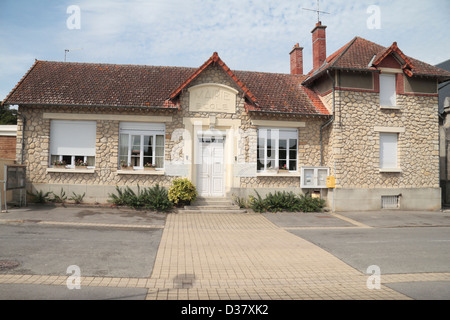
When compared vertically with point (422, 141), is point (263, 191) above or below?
below

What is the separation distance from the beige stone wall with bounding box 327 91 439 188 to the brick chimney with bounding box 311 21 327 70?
344 centimetres

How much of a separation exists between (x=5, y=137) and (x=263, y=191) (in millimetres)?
11873

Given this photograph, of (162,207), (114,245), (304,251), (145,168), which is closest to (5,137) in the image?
(145,168)

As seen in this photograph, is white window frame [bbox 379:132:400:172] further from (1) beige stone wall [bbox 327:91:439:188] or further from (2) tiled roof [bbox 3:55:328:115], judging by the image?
(2) tiled roof [bbox 3:55:328:115]

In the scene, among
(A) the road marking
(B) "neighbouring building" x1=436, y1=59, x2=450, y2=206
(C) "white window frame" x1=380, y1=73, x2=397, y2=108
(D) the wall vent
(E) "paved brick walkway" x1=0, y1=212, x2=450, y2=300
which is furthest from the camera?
(B) "neighbouring building" x1=436, y1=59, x2=450, y2=206

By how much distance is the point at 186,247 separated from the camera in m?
7.48

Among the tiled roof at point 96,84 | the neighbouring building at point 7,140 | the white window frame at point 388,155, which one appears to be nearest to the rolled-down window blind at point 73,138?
the tiled roof at point 96,84

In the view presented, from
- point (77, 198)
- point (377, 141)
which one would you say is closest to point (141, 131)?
point (77, 198)

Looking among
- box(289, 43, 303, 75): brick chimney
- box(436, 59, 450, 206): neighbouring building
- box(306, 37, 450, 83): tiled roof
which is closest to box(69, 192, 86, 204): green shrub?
box(306, 37, 450, 83): tiled roof

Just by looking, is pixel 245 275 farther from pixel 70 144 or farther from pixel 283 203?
pixel 70 144

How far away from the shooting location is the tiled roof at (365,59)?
13.4m

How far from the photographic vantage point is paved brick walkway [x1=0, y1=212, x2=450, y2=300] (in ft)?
15.8
